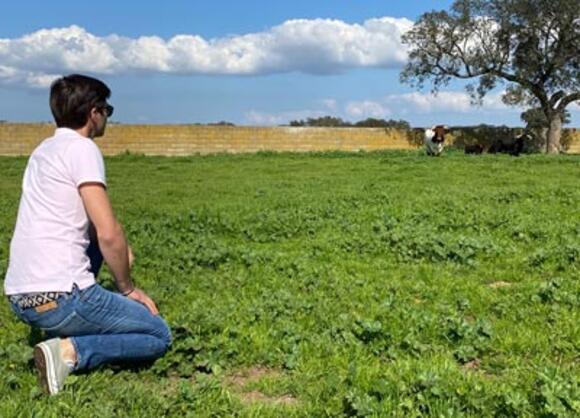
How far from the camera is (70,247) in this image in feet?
13.6

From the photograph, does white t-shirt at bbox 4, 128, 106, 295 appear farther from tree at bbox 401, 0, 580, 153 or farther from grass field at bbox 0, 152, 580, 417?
tree at bbox 401, 0, 580, 153

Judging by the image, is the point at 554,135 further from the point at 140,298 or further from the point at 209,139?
the point at 140,298

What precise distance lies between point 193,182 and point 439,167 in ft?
27.5

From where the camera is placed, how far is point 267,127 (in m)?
35.7

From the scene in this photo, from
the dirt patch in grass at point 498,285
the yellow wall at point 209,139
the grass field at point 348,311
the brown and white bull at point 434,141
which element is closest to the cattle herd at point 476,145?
the brown and white bull at point 434,141

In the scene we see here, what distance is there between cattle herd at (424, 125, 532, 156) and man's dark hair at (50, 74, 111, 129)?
92.7ft

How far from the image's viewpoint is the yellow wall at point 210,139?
3119cm

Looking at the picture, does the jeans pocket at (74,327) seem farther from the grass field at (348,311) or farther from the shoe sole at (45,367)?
the grass field at (348,311)

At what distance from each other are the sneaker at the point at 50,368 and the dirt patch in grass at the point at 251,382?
1011 millimetres

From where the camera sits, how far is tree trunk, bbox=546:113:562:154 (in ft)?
124

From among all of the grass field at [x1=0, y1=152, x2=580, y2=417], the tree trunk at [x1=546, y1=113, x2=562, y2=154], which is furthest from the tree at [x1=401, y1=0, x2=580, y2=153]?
the grass field at [x1=0, y1=152, x2=580, y2=417]

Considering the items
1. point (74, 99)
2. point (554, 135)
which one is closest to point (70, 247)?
point (74, 99)

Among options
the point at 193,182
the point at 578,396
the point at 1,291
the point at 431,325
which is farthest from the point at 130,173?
the point at 578,396

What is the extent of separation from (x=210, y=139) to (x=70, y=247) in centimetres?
3079
